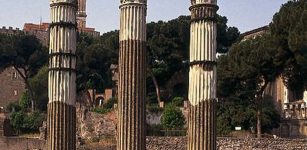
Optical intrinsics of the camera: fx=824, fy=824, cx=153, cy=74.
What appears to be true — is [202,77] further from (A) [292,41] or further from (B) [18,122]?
(B) [18,122]

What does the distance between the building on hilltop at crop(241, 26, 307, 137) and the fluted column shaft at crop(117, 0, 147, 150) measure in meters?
26.2

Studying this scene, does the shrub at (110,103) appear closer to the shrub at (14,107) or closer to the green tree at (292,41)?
the shrub at (14,107)

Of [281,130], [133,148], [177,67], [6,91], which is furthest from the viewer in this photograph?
[6,91]

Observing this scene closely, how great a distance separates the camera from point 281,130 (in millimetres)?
48781

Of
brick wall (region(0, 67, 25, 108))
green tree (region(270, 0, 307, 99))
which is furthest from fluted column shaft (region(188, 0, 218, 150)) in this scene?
brick wall (region(0, 67, 25, 108))

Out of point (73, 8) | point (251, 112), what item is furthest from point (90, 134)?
point (73, 8)

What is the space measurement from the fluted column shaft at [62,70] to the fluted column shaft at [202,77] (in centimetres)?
367

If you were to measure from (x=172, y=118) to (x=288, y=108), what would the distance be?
9.92 metres

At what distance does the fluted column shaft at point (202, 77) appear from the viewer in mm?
21250

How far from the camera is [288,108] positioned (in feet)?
175

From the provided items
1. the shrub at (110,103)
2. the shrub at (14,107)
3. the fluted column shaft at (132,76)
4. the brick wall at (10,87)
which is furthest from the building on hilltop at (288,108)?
the fluted column shaft at (132,76)

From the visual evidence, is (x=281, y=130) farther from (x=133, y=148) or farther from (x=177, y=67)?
(x=133, y=148)

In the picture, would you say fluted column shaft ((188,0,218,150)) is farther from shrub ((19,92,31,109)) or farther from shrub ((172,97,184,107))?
shrub ((19,92,31,109))

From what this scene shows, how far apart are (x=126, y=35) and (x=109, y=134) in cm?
2341
